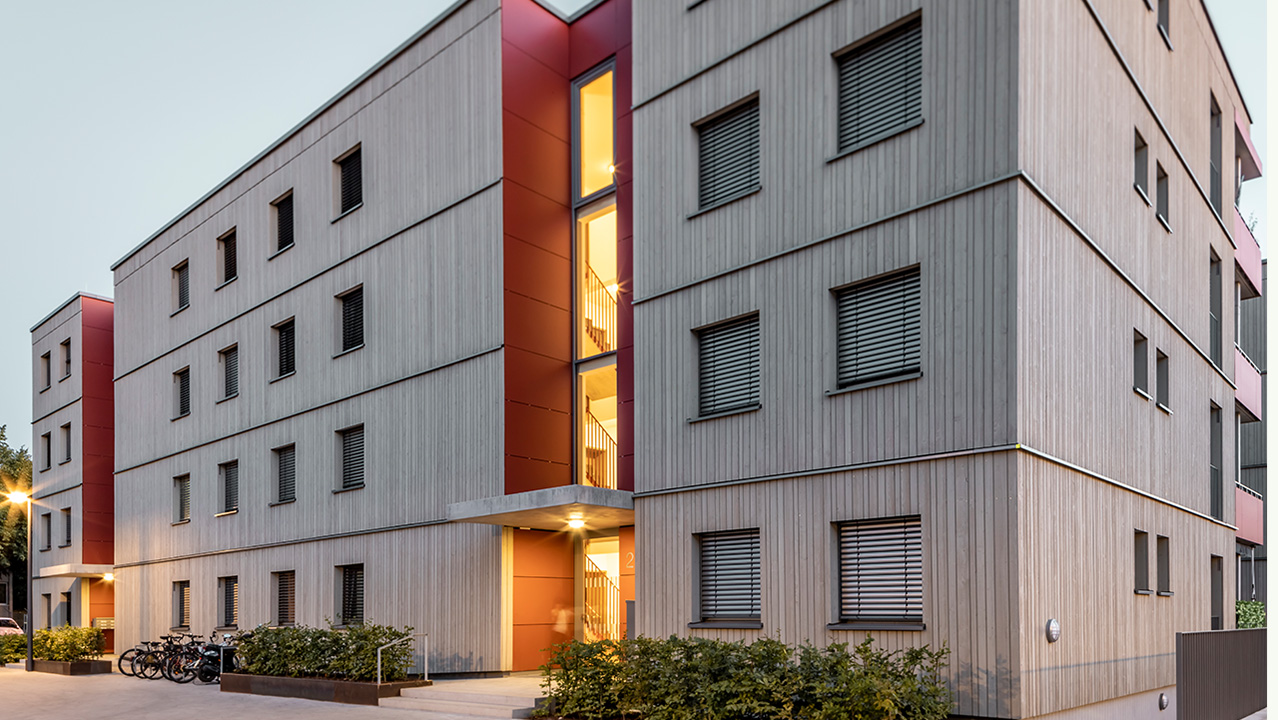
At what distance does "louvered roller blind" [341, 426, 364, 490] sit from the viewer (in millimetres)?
21531

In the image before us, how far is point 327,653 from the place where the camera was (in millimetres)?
17969

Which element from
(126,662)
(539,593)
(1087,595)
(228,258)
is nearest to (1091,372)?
(1087,595)

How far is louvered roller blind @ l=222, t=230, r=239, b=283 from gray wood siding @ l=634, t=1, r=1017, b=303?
1378 centimetres

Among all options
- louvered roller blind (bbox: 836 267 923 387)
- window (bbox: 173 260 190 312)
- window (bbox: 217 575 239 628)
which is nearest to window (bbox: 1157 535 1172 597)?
louvered roller blind (bbox: 836 267 923 387)

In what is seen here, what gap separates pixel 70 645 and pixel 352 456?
10.0 meters

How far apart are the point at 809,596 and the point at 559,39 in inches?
443

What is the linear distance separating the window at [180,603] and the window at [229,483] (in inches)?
101

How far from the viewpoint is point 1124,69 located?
50.1 feet

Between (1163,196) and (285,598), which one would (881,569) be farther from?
(285,598)

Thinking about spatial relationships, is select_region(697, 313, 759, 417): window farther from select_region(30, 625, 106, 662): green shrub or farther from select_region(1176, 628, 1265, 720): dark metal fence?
select_region(30, 625, 106, 662): green shrub

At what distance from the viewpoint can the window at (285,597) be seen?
74.7 feet

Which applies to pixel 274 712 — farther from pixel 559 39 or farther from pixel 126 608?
pixel 126 608

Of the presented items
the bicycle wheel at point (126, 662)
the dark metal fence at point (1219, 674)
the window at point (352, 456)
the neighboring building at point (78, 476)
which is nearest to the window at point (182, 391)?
the bicycle wheel at point (126, 662)

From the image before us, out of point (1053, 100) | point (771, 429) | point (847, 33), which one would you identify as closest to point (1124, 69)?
point (1053, 100)
